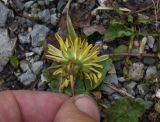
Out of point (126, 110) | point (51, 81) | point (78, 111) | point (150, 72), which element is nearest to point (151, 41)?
point (150, 72)

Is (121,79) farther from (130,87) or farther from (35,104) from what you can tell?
(35,104)

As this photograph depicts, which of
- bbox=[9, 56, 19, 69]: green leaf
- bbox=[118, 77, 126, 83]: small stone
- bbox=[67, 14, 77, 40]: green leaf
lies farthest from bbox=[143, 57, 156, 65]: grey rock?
bbox=[9, 56, 19, 69]: green leaf

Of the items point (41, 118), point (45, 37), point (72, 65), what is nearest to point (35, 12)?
point (45, 37)

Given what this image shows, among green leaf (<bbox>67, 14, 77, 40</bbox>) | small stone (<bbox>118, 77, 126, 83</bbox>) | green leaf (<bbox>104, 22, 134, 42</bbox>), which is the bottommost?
small stone (<bbox>118, 77, 126, 83</bbox>)

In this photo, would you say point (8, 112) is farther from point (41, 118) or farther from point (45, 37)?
point (45, 37)

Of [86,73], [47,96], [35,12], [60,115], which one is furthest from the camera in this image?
[35,12]

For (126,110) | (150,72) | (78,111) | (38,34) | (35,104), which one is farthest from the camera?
(38,34)

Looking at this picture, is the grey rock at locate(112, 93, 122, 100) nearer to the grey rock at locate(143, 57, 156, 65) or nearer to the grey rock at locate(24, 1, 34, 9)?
the grey rock at locate(143, 57, 156, 65)
